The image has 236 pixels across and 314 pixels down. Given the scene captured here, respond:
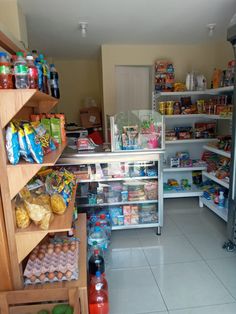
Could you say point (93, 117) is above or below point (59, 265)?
above

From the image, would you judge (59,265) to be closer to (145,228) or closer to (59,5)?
(145,228)

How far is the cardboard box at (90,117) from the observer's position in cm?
516

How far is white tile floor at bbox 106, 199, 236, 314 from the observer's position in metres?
1.84

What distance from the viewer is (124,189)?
2.88 meters

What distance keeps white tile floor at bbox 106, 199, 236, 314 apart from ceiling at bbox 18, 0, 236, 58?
2.37m

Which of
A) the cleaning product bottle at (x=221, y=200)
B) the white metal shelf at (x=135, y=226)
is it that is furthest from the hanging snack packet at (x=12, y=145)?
the cleaning product bottle at (x=221, y=200)

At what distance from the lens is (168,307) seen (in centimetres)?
182

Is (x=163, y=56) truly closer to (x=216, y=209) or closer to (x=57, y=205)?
(x=216, y=209)

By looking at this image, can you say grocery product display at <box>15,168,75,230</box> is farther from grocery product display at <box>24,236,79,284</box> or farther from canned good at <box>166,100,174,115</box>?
canned good at <box>166,100,174,115</box>

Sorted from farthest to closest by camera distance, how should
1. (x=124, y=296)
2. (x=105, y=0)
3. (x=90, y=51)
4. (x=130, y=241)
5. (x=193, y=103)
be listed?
(x=90, y=51) → (x=193, y=103) → (x=130, y=241) → (x=105, y=0) → (x=124, y=296)

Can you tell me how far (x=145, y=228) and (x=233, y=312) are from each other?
4.51 feet

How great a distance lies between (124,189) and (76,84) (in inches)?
128

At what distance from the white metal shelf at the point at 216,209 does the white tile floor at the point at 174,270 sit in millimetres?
147

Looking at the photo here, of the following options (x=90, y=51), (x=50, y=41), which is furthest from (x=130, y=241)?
(x=90, y=51)
